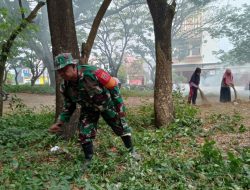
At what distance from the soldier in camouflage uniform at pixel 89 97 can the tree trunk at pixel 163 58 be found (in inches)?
91.1

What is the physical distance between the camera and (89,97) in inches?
143

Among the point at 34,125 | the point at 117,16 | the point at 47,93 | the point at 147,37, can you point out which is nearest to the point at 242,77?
the point at 147,37

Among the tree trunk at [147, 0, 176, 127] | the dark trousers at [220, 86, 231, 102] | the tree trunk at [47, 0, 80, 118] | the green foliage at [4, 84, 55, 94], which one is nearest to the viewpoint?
the tree trunk at [47, 0, 80, 118]

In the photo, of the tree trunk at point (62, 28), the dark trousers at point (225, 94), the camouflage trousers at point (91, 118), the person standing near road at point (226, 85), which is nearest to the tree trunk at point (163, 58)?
the tree trunk at point (62, 28)

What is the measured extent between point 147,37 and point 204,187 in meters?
23.3

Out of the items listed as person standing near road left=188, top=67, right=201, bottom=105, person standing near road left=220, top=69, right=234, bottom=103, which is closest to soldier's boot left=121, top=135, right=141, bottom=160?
person standing near road left=188, top=67, right=201, bottom=105

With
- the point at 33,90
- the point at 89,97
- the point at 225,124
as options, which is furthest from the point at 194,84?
the point at 33,90

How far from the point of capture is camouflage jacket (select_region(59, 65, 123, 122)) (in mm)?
3514

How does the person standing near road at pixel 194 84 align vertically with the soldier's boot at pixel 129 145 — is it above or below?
above

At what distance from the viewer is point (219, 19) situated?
2372 centimetres

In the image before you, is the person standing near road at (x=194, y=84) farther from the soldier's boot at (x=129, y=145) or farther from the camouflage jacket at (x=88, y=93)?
the camouflage jacket at (x=88, y=93)

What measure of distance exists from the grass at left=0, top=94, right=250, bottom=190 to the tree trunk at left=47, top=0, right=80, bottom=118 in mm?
1265

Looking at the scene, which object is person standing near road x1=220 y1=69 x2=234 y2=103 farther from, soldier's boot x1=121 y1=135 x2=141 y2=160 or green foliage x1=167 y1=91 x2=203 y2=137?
soldier's boot x1=121 y1=135 x2=141 y2=160

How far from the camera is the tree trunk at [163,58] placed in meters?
6.23
